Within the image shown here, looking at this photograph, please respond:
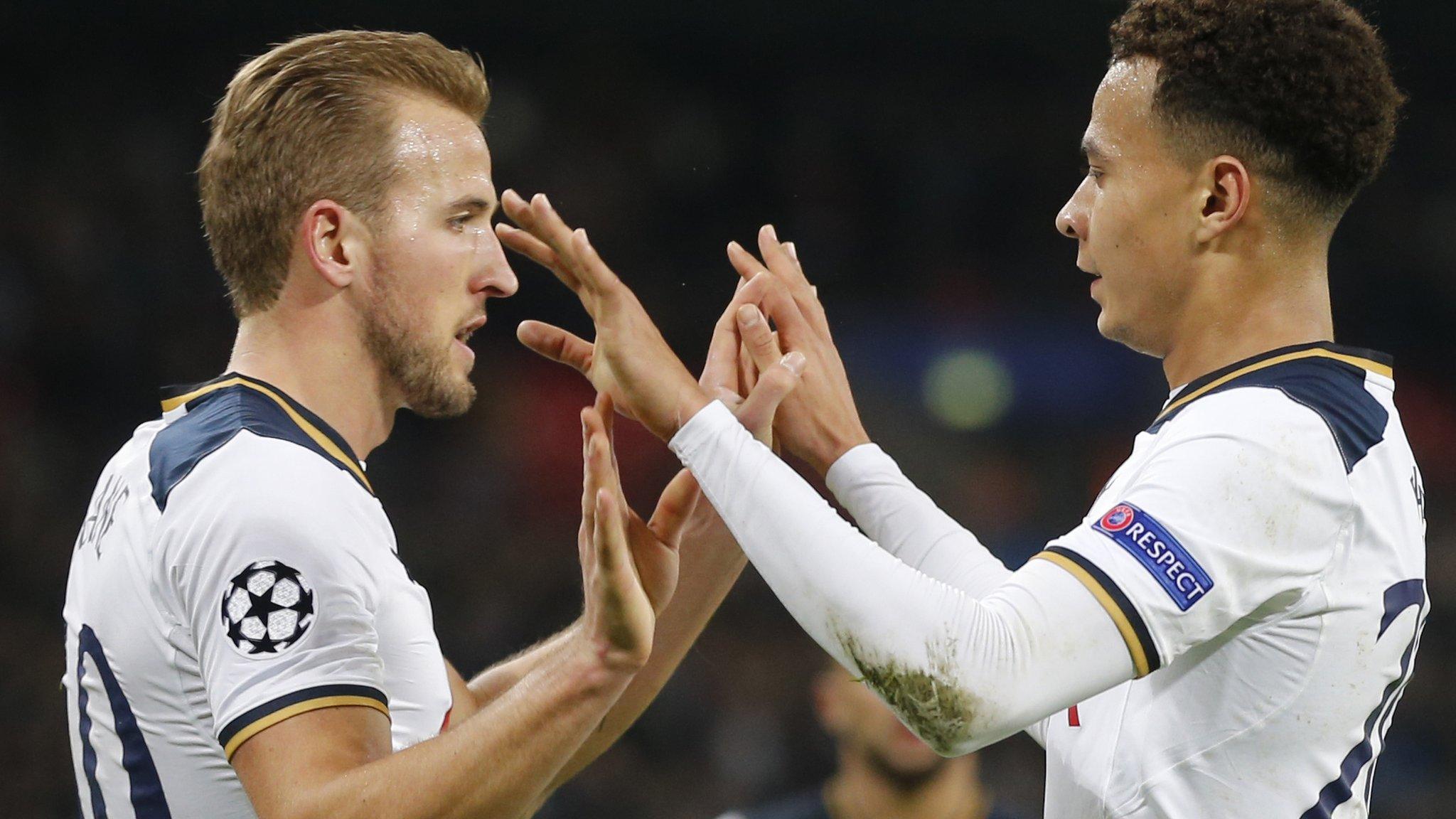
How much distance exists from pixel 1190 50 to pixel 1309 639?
3.30 feet

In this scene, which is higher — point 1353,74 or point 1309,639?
point 1353,74

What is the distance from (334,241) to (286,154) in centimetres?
19

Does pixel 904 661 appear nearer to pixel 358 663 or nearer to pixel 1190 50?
pixel 358 663

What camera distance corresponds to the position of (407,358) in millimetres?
2871

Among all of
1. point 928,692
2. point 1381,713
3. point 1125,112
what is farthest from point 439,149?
point 1381,713

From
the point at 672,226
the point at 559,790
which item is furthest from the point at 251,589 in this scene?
the point at 672,226

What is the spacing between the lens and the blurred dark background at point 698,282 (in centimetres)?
826

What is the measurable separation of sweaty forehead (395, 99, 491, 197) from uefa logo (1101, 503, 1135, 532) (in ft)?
4.60

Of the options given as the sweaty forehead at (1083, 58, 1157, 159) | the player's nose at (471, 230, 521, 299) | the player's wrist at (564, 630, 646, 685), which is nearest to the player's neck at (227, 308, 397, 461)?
the player's nose at (471, 230, 521, 299)

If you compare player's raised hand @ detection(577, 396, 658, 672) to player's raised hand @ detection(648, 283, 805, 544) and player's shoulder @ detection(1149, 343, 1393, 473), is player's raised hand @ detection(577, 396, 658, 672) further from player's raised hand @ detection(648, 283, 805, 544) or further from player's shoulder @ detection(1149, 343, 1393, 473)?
player's shoulder @ detection(1149, 343, 1393, 473)

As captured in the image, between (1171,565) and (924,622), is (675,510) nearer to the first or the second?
(924,622)

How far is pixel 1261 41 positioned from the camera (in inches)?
97.0

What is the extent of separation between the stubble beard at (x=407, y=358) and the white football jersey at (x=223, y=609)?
0.27 metres

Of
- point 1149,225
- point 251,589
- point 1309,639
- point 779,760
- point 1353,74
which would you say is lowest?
point 779,760
